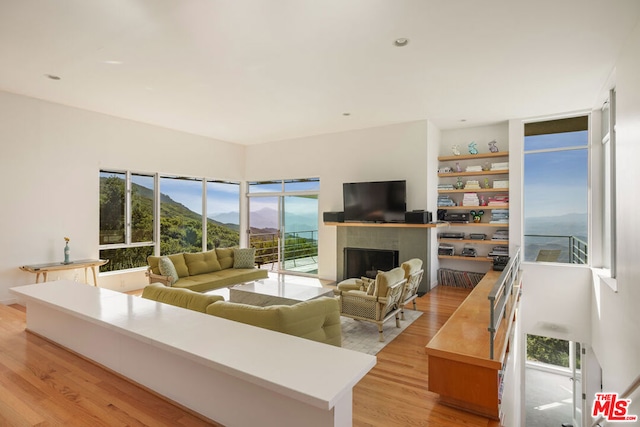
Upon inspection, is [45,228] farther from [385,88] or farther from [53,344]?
[385,88]

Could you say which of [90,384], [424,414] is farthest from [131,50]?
[424,414]

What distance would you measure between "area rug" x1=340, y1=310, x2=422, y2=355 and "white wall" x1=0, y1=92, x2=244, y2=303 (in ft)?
14.4

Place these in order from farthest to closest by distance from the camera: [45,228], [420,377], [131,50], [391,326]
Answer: [45,228]
[391,326]
[131,50]
[420,377]

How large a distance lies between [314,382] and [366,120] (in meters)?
5.48

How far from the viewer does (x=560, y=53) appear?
355cm

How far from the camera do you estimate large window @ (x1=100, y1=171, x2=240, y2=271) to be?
602 cm

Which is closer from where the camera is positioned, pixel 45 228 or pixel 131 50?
pixel 131 50

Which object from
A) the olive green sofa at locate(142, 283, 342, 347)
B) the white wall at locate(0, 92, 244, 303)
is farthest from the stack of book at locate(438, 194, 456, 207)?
the white wall at locate(0, 92, 244, 303)

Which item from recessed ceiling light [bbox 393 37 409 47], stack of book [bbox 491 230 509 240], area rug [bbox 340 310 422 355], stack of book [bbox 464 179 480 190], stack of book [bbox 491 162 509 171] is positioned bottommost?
area rug [bbox 340 310 422 355]

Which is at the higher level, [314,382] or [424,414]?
[314,382]

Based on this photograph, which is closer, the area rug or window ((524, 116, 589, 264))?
the area rug

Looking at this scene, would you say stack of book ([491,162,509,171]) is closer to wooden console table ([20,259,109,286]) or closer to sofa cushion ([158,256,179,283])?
sofa cushion ([158,256,179,283])

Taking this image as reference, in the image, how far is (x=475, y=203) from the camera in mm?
6410

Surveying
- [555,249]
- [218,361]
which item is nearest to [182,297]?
[218,361]
